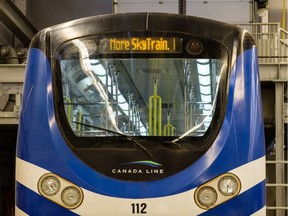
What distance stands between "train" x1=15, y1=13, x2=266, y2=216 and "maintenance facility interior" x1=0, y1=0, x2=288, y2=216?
11.1 ft

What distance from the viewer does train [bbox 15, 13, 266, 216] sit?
4.58m

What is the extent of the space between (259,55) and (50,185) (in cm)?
542

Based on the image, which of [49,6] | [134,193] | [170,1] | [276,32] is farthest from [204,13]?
[134,193]

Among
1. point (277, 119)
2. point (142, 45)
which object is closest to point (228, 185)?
point (142, 45)

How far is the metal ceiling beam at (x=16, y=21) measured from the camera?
1148 centimetres

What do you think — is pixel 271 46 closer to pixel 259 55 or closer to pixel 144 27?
pixel 259 55

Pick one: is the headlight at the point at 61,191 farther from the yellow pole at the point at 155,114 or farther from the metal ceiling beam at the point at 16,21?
the metal ceiling beam at the point at 16,21

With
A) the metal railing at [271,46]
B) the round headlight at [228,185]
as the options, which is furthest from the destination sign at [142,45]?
the metal railing at [271,46]

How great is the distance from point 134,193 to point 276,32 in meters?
5.54

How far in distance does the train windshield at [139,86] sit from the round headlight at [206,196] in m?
0.48

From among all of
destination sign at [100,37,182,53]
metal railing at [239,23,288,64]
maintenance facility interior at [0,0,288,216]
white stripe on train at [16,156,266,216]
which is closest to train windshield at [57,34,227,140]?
destination sign at [100,37,182,53]

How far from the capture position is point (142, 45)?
503 centimetres

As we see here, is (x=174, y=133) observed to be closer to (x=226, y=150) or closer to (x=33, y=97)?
(x=226, y=150)

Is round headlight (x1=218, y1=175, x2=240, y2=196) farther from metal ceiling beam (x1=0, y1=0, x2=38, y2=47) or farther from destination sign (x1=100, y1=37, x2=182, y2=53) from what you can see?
metal ceiling beam (x1=0, y1=0, x2=38, y2=47)
